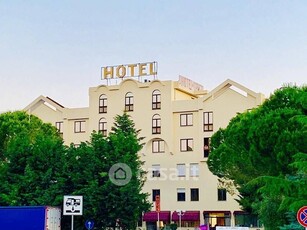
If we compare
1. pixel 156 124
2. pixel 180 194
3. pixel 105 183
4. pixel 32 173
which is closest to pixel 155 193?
pixel 180 194

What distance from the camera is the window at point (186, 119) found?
7300 cm

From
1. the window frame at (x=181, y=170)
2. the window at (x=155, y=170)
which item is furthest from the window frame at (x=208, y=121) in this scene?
the window at (x=155, y=170)

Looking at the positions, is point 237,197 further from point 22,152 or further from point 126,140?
point 22,152

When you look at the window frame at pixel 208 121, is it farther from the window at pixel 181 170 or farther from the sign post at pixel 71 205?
the sign post at pixel 71 205

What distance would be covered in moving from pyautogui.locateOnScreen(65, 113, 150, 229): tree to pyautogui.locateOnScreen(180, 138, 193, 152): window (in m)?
25.4

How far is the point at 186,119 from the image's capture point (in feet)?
240

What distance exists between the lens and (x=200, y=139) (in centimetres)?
7231

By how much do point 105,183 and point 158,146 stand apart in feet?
98.3

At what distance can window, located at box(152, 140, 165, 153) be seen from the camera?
244 ft

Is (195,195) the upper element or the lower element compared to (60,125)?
lower

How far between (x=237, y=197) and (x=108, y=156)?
2702 cm

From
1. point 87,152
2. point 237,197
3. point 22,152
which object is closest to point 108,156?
point 87,152

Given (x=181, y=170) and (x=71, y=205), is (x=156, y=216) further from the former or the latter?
(x=71, y=205)

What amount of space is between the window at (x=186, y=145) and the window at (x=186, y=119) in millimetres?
1705
